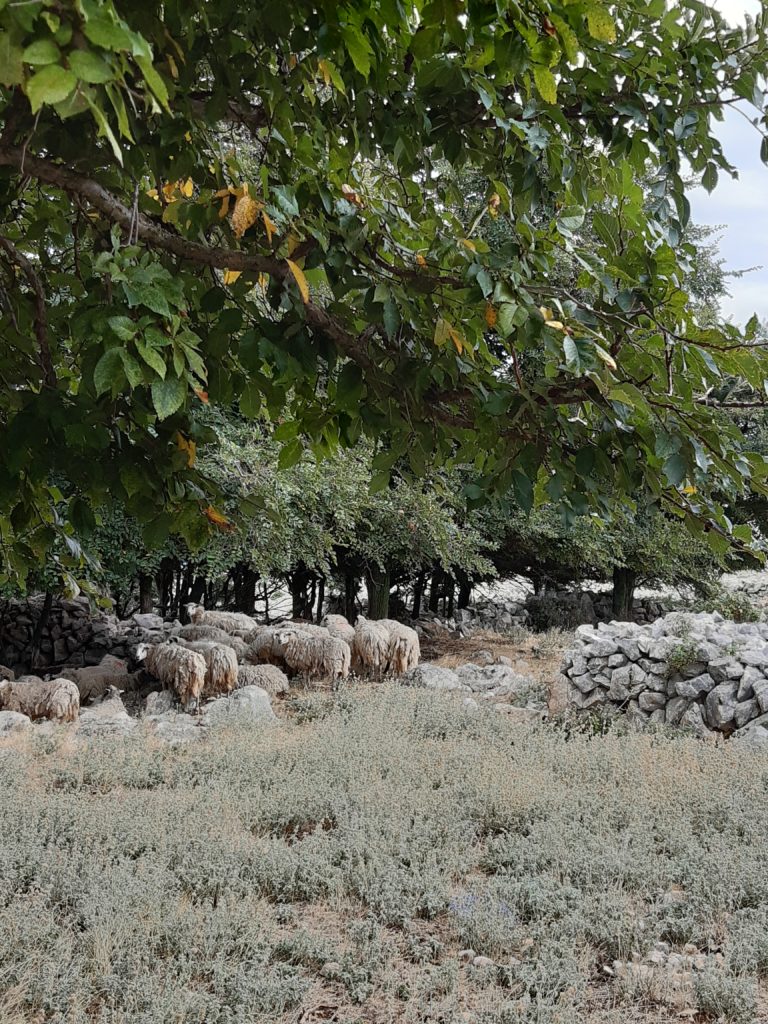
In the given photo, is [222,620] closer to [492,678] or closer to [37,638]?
[37,638]

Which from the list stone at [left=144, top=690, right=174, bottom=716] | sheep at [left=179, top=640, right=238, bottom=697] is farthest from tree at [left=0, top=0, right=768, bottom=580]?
sheep at [left=179, top=640, right=238, bottom=697]

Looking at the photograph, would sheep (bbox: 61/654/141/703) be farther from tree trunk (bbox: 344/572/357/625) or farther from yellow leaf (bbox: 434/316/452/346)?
yellow leaf (bbox: 434/316/452/346)

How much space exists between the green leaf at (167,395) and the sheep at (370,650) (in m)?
10.9

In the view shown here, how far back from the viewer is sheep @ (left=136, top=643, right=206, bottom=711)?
412 inches

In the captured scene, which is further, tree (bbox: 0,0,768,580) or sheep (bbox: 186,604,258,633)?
sheep (bbox: 186,604,258,633)

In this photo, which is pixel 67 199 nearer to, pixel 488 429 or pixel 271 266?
pixel 271 266

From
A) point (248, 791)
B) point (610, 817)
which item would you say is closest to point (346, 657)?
point (248, 791)

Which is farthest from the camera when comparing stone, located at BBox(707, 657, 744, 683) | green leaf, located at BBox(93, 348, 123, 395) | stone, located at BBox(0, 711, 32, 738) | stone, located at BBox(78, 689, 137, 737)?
stone, located at BBox(707, 657, 744, 683)

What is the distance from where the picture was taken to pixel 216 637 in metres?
12.4

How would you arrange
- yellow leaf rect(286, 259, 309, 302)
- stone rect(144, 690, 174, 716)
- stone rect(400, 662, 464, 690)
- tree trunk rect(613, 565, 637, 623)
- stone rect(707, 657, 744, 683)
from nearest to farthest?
yellow leaf rect(286, 259, 309, 302), stone rect(707, 657, 744, 683), stone rect(144, 690, 174, 716), stone rect(400, 662, 464, 690), tree trunk rect(613, 565, 637, 623)

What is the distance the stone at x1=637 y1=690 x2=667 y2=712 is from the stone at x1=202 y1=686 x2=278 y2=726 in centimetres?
440

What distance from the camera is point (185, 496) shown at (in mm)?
2461

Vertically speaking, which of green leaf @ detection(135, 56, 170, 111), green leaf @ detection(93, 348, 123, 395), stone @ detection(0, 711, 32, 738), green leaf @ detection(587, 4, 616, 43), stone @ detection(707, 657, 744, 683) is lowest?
stone @ detection(0, 711, 32, 738)

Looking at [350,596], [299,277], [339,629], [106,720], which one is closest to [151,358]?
[299,277]
